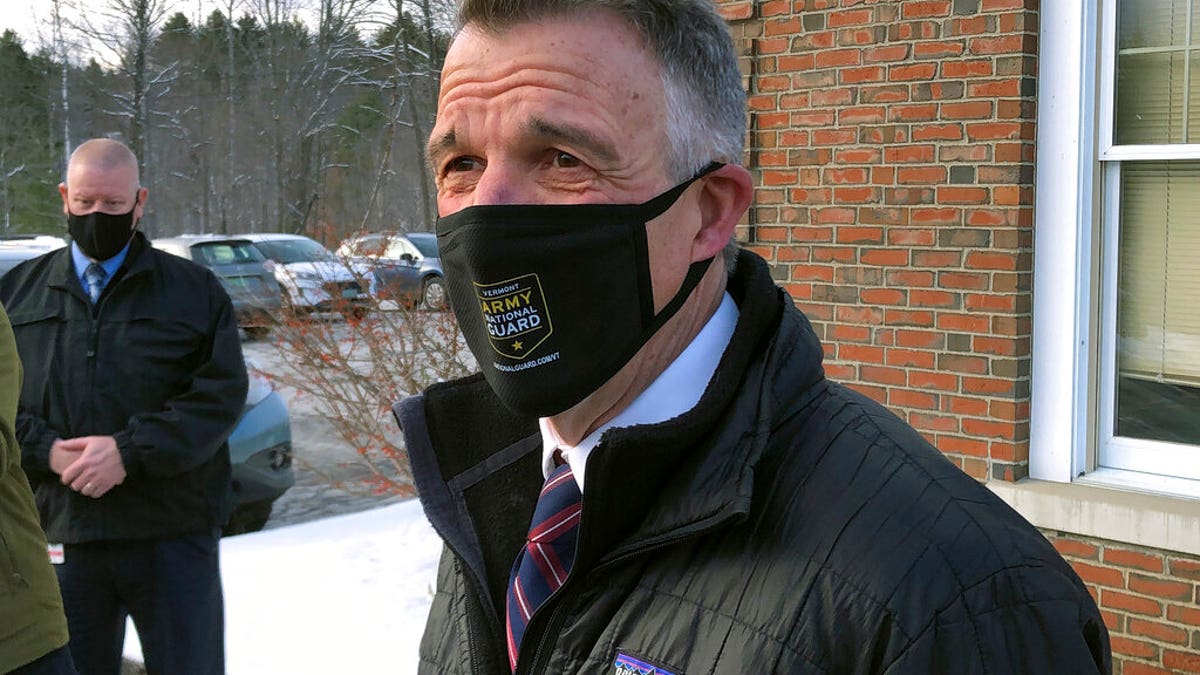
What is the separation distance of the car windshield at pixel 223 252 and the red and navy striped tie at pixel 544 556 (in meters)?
16.6

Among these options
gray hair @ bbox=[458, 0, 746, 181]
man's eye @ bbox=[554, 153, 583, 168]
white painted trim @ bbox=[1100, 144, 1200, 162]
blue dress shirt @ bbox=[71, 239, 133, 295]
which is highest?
white painted trim @ bbox=[1100, 144, 1200, 162]

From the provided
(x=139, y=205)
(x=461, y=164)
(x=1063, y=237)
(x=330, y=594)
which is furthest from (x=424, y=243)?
(x=461, y=164)

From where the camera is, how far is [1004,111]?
3939 mm

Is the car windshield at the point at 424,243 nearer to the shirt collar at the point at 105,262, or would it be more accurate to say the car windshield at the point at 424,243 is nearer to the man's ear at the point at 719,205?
the shirt collar at the point at 105,262

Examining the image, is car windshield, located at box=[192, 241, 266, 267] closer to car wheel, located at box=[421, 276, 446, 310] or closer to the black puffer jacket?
car wheel, located at box=[421, 276, 446, 310]

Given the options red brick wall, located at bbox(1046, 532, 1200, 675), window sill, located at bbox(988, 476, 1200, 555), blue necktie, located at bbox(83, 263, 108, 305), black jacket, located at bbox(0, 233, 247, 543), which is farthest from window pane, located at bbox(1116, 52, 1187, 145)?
blue necktie, located at bbox(83, 263, 108, 305)

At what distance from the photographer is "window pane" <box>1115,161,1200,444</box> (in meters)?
3.83

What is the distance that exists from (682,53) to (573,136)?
0.19 meters

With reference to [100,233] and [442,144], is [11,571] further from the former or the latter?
[442,144]

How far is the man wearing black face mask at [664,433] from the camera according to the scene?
1.21 metres

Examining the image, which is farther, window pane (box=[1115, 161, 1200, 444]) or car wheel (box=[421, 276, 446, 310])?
car wheel (box=[421, 276, 446, 310])

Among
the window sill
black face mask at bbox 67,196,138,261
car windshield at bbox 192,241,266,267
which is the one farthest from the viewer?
car windshield at bbox 192,241,266,267

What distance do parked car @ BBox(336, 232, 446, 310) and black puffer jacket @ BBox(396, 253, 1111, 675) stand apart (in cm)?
552

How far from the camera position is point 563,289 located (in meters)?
1.53
